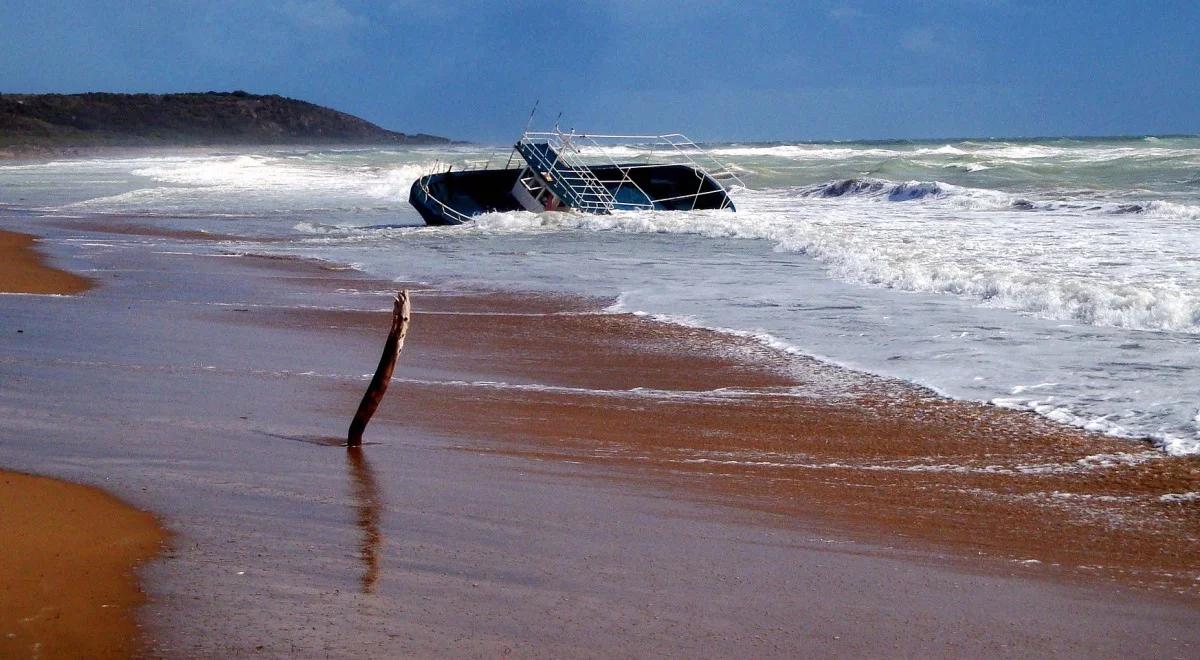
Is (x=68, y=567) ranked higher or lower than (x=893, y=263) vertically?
lower

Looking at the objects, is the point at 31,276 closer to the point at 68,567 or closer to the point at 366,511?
the point at 366,511

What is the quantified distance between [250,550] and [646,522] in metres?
1.49

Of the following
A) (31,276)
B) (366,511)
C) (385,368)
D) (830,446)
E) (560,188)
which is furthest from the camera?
(560,188)

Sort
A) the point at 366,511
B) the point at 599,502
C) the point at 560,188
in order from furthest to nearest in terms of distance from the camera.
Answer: the point at 560,188 < the point at 599,502 < the point at 366,511

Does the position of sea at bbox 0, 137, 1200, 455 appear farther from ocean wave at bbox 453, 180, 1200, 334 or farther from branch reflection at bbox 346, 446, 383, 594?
branch reflection at bbox 346, 446, 383, 594

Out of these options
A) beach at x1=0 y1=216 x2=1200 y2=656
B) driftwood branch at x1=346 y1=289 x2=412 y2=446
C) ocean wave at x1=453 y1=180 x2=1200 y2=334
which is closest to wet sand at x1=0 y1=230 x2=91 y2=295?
beach at x1=0 y1=216 x2=1200 y2=656

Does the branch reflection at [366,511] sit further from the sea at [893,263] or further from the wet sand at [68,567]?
the sea at [893,263]

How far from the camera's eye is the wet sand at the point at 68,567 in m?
3.29

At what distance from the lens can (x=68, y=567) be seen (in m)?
3.82

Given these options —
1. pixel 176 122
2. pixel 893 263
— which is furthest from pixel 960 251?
pixel 176 122

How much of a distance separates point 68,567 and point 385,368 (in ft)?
6.91

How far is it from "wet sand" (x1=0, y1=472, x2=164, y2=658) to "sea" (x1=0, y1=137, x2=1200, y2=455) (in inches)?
187

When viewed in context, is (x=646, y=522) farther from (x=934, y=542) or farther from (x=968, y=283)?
(x=968, y=283)

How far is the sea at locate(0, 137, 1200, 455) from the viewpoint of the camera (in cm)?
809
